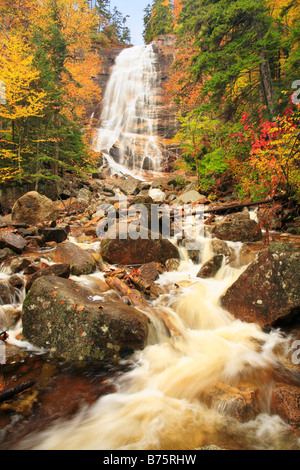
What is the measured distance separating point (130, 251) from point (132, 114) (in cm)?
2893

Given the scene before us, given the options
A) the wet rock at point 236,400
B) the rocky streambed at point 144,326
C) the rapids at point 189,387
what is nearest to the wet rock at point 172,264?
the rocky streambed at point 144,326

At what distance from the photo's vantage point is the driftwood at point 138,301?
4.23 metres

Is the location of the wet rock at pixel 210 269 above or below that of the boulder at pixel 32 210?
below

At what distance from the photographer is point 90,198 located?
1485 cm

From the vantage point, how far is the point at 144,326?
375 centimetres

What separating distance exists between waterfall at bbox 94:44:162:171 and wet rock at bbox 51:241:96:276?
747 inches

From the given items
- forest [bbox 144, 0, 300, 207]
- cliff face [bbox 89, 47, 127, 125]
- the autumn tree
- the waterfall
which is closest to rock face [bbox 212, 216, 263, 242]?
forest [bbox 144, 0, 300, 207]

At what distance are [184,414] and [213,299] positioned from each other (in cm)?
259

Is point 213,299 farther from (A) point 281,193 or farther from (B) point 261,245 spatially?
(A) point 281,193

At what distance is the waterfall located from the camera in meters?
25.4

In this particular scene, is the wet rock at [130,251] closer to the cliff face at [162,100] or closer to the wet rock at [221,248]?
the wet rock at [221,248]

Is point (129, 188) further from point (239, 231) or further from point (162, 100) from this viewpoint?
point (162, 100)

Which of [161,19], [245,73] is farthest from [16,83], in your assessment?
[161,19]

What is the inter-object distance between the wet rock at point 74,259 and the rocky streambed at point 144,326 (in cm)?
3
